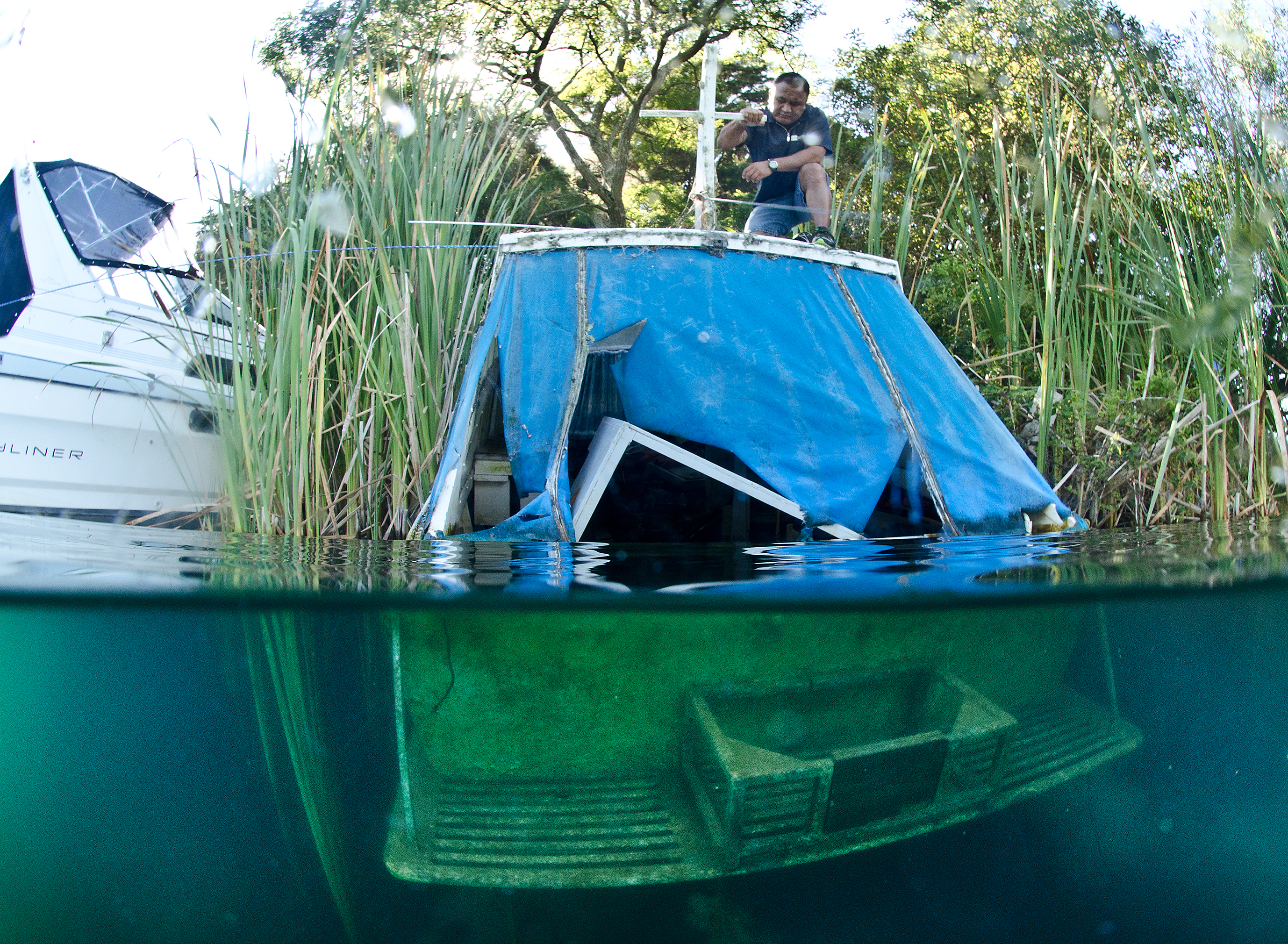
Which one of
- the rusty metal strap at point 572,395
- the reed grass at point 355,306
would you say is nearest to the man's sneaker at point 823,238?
the rusty metal strap at point 572,395

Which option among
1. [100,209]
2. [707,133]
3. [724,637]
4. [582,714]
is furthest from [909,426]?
[100,209]

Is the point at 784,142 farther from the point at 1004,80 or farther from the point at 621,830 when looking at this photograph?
the point at 621,830

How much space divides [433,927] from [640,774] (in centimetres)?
81

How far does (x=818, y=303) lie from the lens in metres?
3.77

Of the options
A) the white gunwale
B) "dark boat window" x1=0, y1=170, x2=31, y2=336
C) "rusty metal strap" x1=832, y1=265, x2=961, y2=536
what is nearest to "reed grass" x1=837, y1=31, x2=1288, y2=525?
"rusty metal strap" x1=832, y1=265, x2=961, y2=536

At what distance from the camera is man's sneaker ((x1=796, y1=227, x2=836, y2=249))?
392 centimetres

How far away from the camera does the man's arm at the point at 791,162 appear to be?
4758 millimetres

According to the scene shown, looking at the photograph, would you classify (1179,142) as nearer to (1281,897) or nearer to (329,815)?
(1281,897)

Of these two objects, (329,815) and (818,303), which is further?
(818,303)

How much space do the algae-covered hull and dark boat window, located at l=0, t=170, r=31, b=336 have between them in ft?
18.2

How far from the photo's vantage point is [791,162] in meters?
4.76

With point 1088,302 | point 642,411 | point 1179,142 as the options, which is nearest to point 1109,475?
point 1088,302

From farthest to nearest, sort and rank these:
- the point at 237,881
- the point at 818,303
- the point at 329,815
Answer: the point at 818,303 → the point at 237,881 → the point at 329,815

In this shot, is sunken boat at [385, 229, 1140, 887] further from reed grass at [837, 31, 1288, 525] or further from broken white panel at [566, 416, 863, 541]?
reed grass at [837, 31, 1288, 525]
